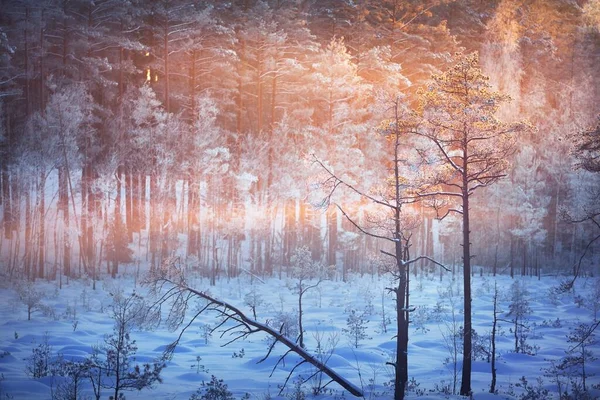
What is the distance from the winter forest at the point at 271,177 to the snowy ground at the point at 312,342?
0.46 feet

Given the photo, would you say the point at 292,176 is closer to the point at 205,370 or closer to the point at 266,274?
the point at 266,274

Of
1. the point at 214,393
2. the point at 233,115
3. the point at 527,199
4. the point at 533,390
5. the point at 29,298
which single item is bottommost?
the point at 533,390

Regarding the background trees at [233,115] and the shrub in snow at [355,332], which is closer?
the shrub in snow at [355,332]

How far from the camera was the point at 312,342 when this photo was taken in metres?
15.7

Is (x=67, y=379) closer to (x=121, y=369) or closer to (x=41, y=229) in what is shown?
(x=121, y=369)

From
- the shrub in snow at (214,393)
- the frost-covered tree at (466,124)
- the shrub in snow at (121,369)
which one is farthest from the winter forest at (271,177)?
the shrub in snow at (214,393)

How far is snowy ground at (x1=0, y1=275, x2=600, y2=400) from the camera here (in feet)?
37.3

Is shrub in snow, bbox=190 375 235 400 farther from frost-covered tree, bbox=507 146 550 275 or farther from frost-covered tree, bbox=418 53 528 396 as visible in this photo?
frost-covered tree, bbox=507 146 550 275

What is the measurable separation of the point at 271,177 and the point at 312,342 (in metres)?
16.5

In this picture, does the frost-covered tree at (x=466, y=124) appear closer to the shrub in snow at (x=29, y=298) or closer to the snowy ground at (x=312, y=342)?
the snowy ground at (x=312, y=342)

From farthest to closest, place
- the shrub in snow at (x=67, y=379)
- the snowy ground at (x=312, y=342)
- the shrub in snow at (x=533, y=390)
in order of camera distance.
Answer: the snowy ground at (x=312, y=342) < the shrub in snow at (x=533, y=390) < the shrub in snow at (x=67, y=379)

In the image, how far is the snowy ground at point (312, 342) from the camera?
11.4 metres

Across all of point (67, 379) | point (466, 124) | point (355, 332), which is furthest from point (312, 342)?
point (466, 124)

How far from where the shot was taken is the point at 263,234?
31.7 meters
